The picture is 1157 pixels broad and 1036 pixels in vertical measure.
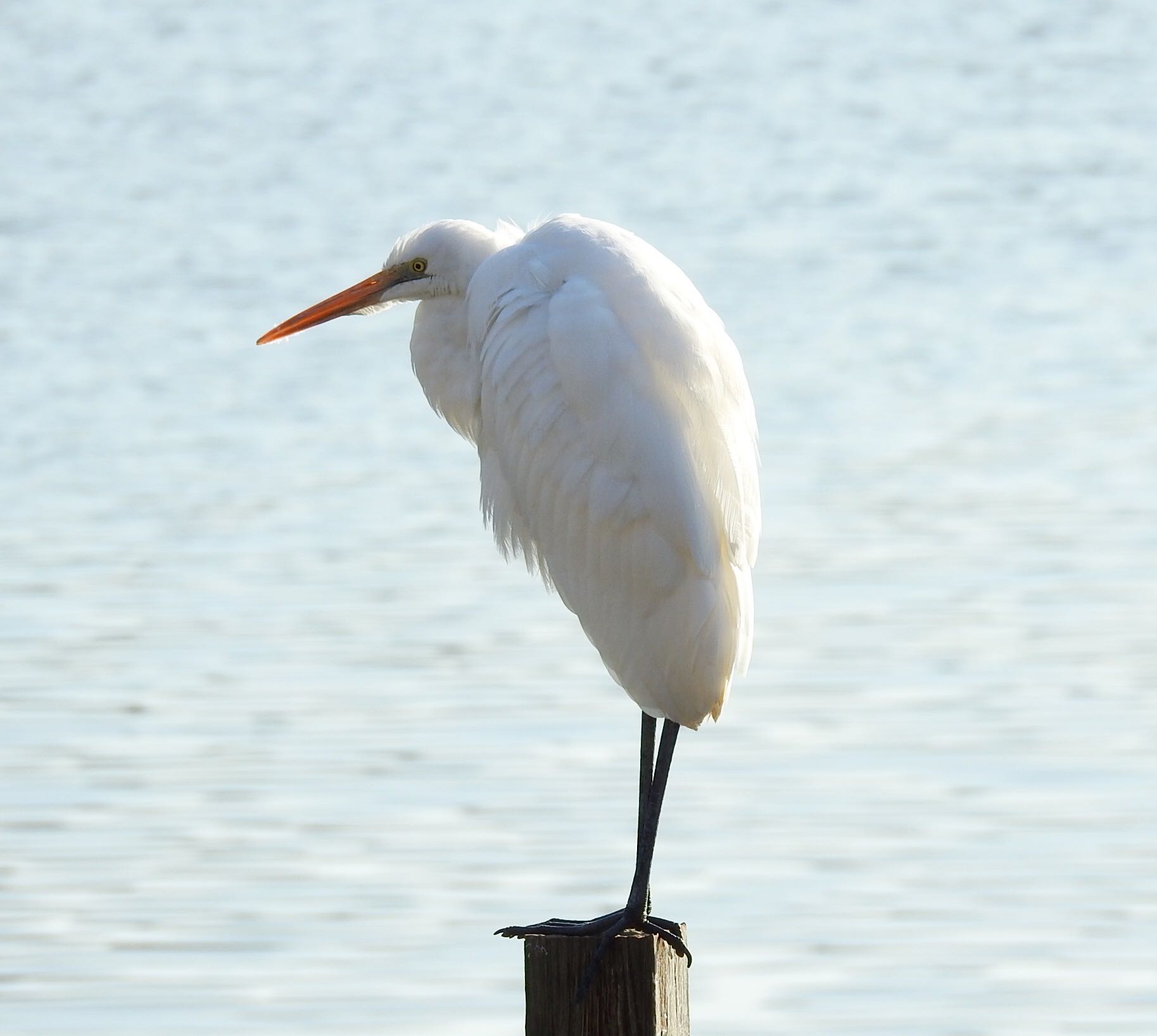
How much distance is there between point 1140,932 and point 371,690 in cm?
325

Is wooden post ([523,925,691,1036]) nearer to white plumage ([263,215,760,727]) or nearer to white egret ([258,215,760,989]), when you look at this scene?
white egret ([258,215,760,989])

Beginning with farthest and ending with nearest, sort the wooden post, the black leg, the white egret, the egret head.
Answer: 1. the egret head
2. the white egret
3. the black leg
4. the wooden post

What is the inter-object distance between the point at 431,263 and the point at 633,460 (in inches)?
37.7

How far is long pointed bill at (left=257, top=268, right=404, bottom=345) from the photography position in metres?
5.69

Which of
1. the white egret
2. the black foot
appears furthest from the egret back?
the black foot

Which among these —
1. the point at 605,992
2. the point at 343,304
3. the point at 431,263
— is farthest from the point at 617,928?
the point at 343,304

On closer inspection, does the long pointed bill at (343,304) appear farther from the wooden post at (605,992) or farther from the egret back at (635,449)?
the wooden post at (605,992)

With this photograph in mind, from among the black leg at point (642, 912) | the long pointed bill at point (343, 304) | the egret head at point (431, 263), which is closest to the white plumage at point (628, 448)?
the black leg at point (642, 912)

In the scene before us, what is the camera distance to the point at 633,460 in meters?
4.89

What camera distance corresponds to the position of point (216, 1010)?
23.3ft

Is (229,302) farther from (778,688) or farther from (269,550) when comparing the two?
(778,688)

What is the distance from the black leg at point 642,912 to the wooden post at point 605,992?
0.02m

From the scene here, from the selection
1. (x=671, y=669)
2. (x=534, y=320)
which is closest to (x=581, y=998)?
(x=671, y=669)

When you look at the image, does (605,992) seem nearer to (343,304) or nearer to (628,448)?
(628,448)
